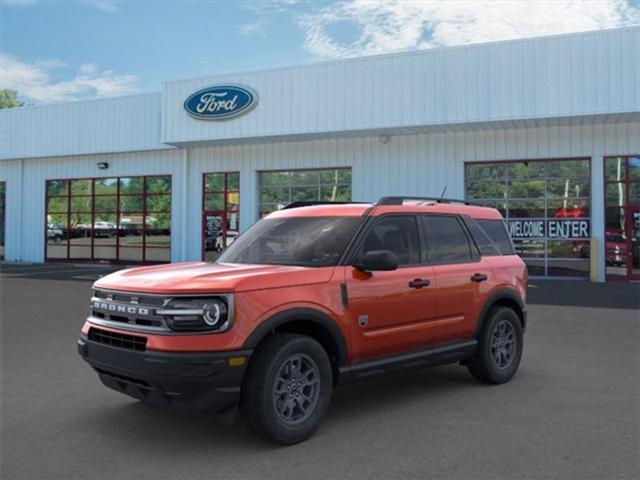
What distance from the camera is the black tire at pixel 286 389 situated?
4316mm

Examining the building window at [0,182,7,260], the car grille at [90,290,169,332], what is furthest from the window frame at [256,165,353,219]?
the car grille at [90,290,169,332]

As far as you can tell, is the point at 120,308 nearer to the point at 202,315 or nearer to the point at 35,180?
the point at 202,315

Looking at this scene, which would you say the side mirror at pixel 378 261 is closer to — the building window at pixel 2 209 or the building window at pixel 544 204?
the building window at pixel 544 204

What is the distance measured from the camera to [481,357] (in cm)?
618

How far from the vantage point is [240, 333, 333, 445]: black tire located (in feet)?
14.2

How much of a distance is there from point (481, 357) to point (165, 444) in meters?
3.23

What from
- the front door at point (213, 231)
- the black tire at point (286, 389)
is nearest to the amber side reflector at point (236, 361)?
the black tire at point (286, 389)

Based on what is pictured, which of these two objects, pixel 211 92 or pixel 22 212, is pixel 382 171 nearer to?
pixel 211 92

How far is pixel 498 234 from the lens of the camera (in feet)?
22.7

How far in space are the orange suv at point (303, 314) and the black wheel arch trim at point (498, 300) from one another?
0.8 inches

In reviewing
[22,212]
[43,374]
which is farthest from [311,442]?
[22,212]

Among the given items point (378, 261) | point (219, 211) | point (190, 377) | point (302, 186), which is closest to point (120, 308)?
point (190, 377)

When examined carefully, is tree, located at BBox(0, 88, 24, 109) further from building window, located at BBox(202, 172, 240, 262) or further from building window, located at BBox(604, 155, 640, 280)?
building window, located at BBox(604, 155, 640, 280)

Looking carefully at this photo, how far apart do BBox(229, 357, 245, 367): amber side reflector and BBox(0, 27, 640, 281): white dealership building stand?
1486 centimetres
